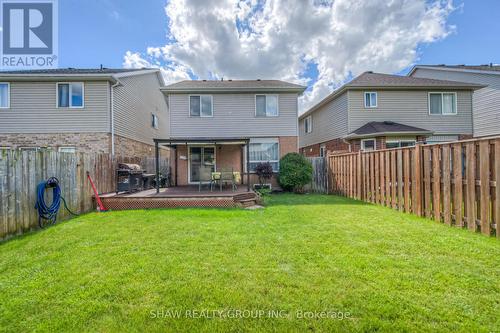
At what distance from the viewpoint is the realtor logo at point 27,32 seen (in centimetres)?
1032

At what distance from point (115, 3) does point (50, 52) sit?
167 inches

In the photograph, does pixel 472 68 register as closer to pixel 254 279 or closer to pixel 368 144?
pixel 368 144

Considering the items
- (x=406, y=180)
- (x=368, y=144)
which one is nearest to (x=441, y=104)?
(x=368, y=144)

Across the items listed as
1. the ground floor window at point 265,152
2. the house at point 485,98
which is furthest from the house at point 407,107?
the ground floor window at point 265,152

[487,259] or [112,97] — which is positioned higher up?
[112,97]

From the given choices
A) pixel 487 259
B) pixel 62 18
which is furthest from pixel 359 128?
pixel 62 18

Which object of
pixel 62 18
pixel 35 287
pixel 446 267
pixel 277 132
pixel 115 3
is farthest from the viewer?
pixel 277 132

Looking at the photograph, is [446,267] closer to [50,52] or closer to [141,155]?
[141,155]

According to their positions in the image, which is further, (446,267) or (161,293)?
(446,267)

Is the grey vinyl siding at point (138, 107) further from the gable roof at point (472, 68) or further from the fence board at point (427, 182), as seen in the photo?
the gable roof at point (472, 68)

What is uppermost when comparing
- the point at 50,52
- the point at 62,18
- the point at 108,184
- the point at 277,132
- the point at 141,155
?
the point at 62,18

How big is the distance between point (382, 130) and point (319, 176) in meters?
4.71

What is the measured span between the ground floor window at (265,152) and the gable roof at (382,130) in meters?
4.79

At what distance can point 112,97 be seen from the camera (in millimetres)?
11836
